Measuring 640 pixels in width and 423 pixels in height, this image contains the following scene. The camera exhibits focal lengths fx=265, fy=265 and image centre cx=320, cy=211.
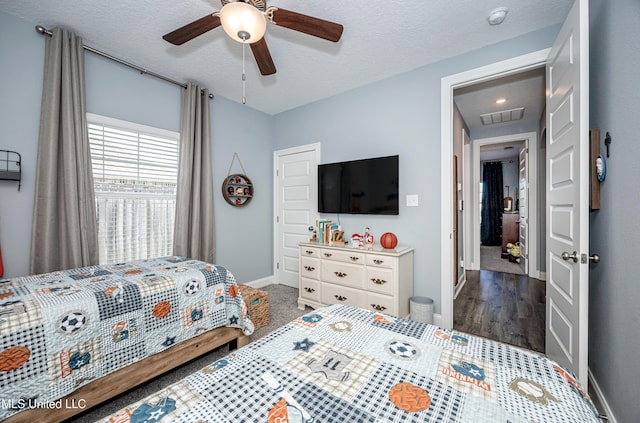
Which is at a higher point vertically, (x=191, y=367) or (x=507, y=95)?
(x=507, y=95)

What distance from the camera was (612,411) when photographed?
4.52ft

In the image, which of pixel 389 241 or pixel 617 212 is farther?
pixel 389 241

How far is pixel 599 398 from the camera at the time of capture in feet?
5.02

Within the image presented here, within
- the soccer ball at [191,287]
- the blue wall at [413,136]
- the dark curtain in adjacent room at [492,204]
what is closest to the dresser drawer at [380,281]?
the blue wall at [413,136]

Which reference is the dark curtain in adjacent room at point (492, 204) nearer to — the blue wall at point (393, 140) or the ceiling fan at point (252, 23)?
the blue wall at point (393, 140)

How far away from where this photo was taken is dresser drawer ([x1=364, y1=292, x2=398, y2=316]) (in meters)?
2.52

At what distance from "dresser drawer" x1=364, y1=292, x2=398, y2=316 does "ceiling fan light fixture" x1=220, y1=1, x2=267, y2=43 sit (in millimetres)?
2343

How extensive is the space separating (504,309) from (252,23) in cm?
375

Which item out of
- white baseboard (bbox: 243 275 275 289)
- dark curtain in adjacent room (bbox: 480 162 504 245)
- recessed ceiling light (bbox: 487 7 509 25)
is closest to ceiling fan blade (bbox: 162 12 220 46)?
recessed ceiling light (bbox: 487 7 509 25)

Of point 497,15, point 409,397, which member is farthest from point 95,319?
point 497,15

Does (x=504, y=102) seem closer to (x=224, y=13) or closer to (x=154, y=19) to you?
(x=224, y=13)

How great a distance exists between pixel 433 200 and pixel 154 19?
291 cm

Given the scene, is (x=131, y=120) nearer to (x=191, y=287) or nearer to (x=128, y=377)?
(x=191, y=287)

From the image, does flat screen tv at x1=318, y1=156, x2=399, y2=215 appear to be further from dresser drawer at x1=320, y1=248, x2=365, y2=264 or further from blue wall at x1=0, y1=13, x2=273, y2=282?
blue wall at x1=0, y1=13, x2=273, y2=282
